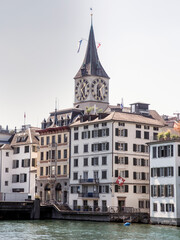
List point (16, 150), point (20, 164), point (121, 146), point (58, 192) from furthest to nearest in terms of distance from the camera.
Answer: point (16, 150) → point (20, 164) → point (58, 192) → point (121, 146)

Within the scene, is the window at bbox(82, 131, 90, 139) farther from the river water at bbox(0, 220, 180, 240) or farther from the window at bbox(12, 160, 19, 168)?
the window at bbox(12, 160, 19, 168)

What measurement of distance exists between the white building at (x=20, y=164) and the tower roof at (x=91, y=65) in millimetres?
18217

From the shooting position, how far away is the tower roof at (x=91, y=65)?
130375 millimetres

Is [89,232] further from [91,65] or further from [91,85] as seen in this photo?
[91,65]

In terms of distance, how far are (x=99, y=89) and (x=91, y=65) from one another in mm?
6104

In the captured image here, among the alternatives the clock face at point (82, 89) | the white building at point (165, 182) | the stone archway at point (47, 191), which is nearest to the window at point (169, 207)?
the white building at point (165, 182)

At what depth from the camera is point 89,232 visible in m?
75.2

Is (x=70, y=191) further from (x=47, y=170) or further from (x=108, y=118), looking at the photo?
(x=108, y=118)

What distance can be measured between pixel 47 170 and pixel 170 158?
37.9 meters

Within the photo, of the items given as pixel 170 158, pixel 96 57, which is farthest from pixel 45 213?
pixel 96 57

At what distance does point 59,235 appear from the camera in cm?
7194

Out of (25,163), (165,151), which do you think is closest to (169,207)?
(165,151)

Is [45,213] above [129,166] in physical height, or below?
below

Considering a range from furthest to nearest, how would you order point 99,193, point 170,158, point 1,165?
point 1,165, point 99,193, point 170,158
